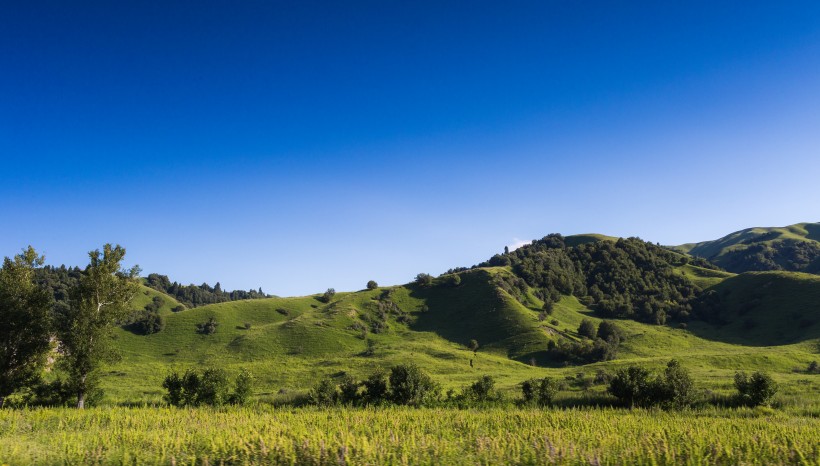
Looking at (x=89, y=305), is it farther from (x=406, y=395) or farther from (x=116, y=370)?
(x=116, y=370)

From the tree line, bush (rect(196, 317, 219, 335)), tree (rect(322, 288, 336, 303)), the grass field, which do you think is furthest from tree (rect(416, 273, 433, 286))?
the grass field

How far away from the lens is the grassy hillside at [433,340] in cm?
7981

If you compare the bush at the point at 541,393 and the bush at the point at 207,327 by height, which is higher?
the bush at the point at 207,327

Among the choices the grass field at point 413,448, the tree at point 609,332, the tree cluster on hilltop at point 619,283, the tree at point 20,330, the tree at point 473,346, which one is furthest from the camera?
the tree cluster on hilltop at point 619,283

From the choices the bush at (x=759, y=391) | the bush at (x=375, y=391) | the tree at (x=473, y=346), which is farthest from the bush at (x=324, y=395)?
the tree at (x=473, y=346)

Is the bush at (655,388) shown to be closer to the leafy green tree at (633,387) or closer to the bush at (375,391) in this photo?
the leafy green tree at (633,387)

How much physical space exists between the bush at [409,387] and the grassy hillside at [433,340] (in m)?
15.6

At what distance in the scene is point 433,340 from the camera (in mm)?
119688

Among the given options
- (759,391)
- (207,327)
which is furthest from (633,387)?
(207,327)

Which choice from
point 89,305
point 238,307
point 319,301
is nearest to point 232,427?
point 89,305

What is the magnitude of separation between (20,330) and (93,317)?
684 centimetres

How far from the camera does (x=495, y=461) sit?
1295 centimetres

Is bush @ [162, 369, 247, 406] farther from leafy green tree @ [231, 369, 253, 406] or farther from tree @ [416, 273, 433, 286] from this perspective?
tree @ [416, 273, 433, 286]

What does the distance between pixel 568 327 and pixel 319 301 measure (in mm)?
85085
